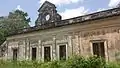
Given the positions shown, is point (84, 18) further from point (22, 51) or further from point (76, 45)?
point (22, 51)

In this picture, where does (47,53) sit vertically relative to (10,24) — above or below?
below

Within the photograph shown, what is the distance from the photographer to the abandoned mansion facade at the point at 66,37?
12415 millimetres

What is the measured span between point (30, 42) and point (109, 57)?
24.2ft

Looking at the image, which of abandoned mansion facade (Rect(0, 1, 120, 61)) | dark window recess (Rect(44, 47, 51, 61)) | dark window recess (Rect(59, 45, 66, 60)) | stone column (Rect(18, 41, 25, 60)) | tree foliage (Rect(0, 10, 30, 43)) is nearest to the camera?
abandoned mansion facade (Rect(0, 1, 120, 61))

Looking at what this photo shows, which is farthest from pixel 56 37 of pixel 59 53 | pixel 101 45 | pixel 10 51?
pixel 10 51

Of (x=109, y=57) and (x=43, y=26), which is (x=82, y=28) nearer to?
(x=109, y=57)

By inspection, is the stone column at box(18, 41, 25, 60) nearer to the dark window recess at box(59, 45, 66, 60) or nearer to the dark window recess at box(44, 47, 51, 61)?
the dark window recess at box(44, 47, 51, 61)

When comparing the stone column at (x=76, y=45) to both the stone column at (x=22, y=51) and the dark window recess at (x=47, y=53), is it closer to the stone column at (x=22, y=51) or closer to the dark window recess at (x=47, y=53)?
the dark window recess at (x=47, y=53)

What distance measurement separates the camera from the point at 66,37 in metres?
14.6

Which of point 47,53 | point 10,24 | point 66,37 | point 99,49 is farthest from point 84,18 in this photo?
point 10,24

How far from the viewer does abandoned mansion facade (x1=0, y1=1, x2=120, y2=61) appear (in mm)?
12415

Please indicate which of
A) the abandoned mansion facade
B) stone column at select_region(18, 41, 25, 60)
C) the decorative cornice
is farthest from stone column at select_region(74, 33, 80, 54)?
stone column at select_region(18, 41, 25, 60)

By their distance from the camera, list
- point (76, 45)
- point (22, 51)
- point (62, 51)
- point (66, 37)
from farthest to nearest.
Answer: point (22, 51)
point (62, 51)
point (66, 37)
point (76, 45)

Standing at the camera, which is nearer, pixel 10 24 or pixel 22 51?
pixel 22 51
